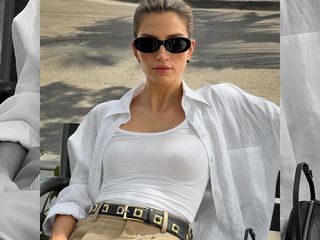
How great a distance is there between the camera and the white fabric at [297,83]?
1339 millimetres

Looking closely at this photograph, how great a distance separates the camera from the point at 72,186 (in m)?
1.30

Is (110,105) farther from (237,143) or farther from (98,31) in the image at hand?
(237,143)

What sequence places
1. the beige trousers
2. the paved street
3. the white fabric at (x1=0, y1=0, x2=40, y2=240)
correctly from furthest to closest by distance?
the white fabric at (x1=0, y1=0, x2=40, y2=240) < the paved street < the beige trousers

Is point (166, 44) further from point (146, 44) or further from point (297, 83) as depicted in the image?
point (297, 83)

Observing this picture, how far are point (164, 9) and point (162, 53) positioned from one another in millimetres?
95

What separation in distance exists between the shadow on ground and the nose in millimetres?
205

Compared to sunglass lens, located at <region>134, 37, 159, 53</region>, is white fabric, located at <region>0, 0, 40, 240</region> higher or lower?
lower

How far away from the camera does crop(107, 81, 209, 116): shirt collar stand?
122 centimetres

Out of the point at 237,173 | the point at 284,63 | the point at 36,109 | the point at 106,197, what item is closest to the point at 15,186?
the point at 36,109

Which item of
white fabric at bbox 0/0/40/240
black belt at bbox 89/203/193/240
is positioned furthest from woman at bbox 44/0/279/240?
white fabric at bbox 0/0/40/240

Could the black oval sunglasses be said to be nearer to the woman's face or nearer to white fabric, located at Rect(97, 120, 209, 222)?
the woman's face

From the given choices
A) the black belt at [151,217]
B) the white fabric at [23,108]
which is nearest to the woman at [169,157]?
the black belt at [151,217]

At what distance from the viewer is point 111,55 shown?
1.32 metres

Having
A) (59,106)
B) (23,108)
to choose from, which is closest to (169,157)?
(59,106)
